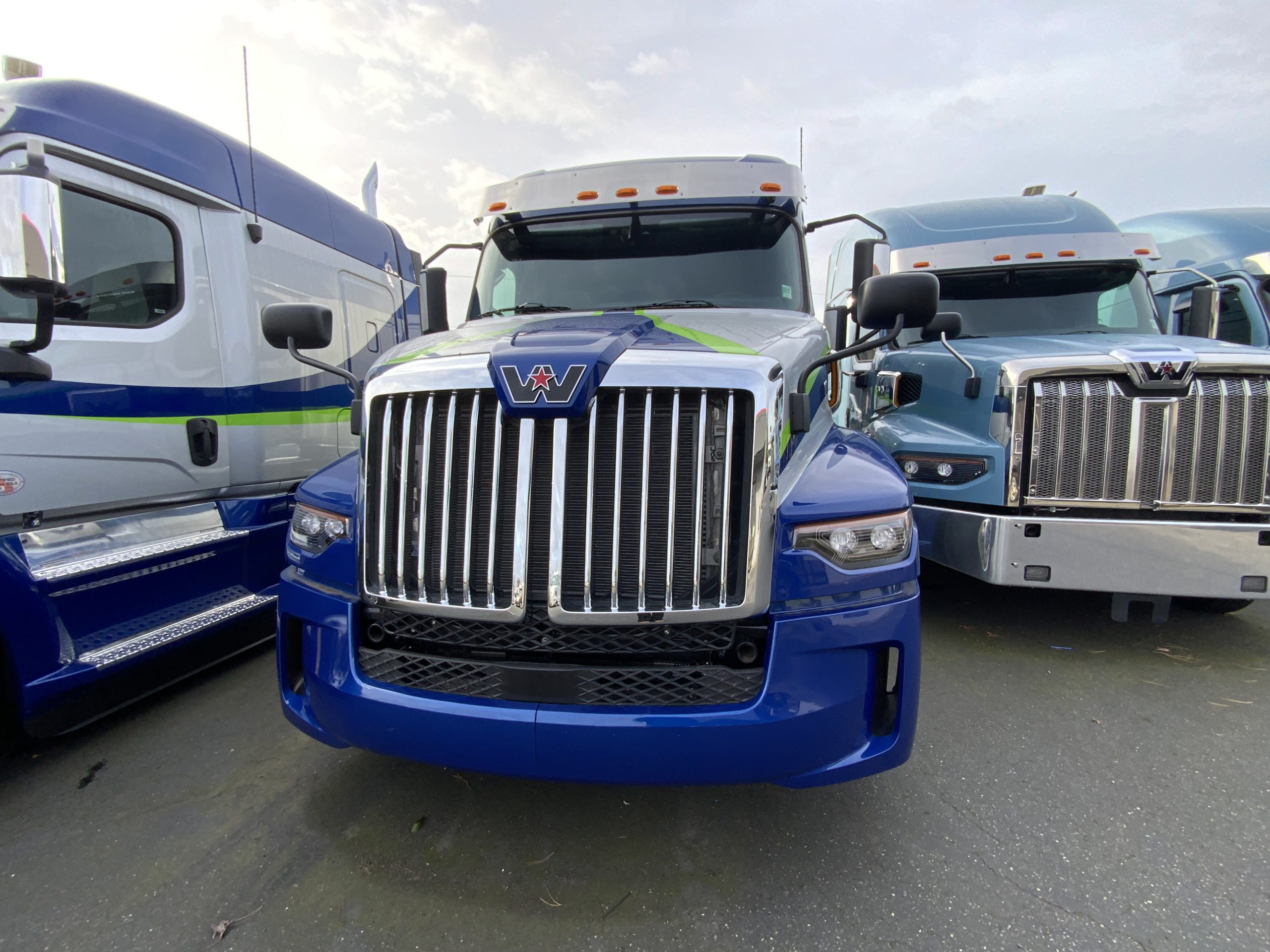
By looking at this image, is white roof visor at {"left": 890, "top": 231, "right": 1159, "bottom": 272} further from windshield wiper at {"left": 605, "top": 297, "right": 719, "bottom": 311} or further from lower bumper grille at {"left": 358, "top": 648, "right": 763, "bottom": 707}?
lower bumper grille at {"left": 358, "top": 648, "right": 763, "bottom": 707}

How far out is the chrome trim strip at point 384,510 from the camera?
6.77 ft

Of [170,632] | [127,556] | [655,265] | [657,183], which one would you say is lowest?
[170,632]

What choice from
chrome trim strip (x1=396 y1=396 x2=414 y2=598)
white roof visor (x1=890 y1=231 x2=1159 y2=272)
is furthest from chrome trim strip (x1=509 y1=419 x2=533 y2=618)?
white roof visor (x1=890 y1=231 x2=1159 y2=272)

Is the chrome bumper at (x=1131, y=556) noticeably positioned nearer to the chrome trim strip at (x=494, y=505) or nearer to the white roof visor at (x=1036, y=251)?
the white roof visor at (x=1036, y=251)

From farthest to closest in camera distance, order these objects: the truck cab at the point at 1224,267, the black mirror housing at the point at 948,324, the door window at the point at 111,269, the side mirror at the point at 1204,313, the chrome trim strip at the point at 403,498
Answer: the truck cab at the point at 1224,267
the side mirror at the point at 1204,313
the black mirror housing at the point at 948,324
the door window at the point at 111,269
the chrome trim strip at the point at 403,498

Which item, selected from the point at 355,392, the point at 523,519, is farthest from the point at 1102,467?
the point at 355,392

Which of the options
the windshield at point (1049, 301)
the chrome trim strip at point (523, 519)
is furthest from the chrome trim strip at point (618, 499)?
the windshield at point (1049, 301)

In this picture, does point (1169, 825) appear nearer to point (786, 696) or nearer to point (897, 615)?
point (897, 615)

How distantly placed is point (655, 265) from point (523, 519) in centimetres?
202

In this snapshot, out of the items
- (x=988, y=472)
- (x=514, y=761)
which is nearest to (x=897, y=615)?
(x=514, y=761)

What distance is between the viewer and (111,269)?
2.99 meters

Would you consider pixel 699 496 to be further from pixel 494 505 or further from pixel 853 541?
pixel 494 505

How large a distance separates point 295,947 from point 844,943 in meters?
1.51

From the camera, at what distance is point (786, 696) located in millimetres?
1857
